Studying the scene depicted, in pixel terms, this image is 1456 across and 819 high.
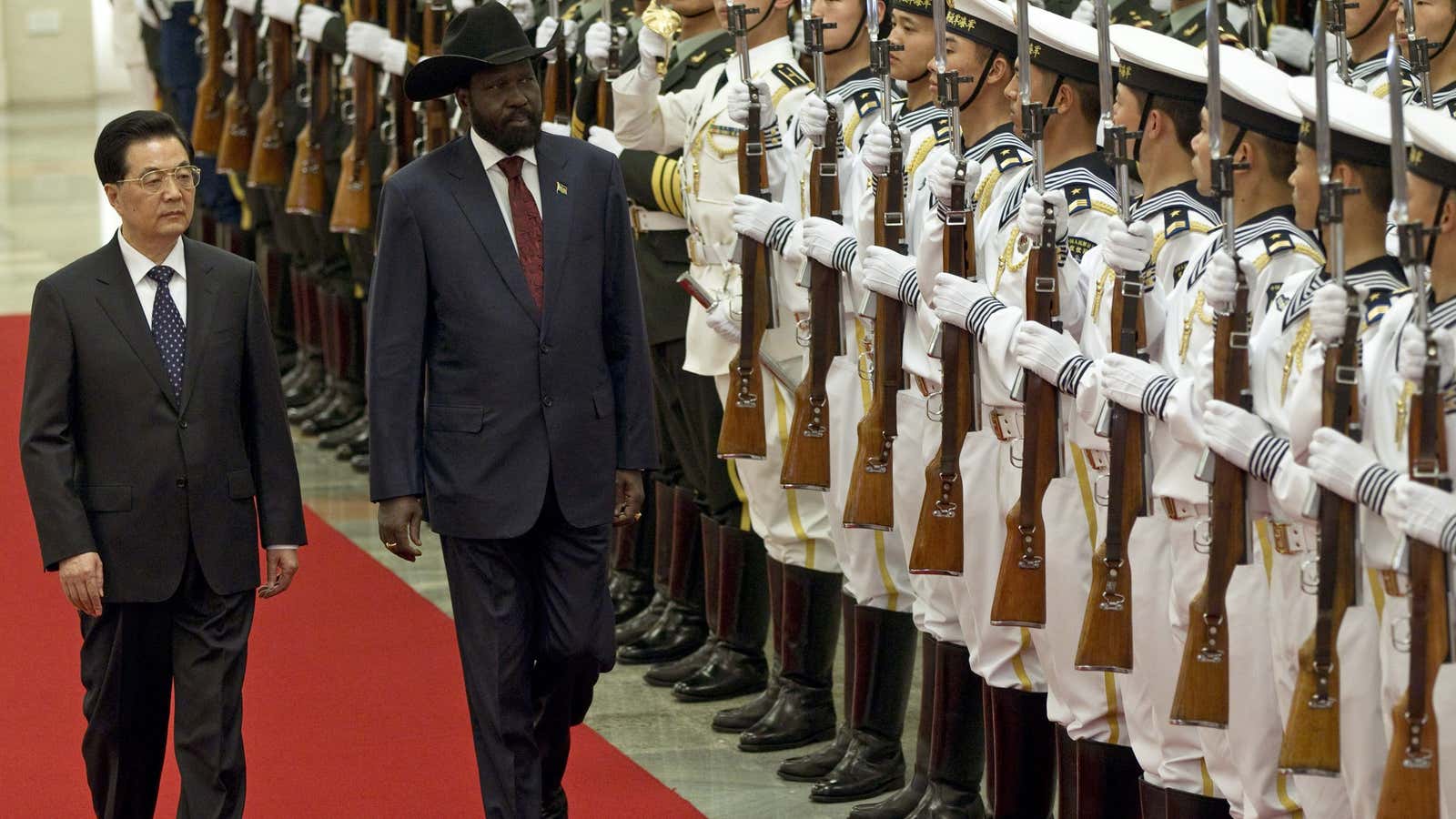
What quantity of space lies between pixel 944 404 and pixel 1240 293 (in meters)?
0.90

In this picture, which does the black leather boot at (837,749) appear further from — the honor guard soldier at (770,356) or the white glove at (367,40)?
the white glove at (367,40)

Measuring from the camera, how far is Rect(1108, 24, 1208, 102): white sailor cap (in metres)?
3.93

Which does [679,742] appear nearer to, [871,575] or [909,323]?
[871,575]

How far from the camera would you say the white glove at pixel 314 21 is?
8.47 meters

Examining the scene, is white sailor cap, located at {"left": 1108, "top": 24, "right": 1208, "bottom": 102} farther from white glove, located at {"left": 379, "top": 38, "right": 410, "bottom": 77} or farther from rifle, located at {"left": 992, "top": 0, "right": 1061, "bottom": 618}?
white glove, located at {"left": 379, "top": 38, "right": 410, "bottom": 77}

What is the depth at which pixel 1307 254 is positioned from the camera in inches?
145

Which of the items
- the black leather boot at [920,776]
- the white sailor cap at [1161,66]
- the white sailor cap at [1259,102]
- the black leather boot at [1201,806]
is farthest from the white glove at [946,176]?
the black leather boot at [1201,806]

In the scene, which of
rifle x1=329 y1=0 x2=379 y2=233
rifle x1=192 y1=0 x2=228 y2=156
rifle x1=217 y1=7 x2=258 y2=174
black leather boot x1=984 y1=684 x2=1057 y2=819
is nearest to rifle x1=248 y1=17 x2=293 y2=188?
rifle x1=217 y1=7 x2=258 y2=174

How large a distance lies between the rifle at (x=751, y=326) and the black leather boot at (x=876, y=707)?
1.51 ft

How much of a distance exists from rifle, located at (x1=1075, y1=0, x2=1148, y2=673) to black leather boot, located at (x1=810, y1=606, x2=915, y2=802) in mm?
1080

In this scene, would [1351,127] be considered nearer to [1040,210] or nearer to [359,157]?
[1040,210]

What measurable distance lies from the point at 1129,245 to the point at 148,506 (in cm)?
171

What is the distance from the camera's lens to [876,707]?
4973mm

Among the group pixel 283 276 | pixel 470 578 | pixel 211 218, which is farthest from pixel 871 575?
pixel 211 218
